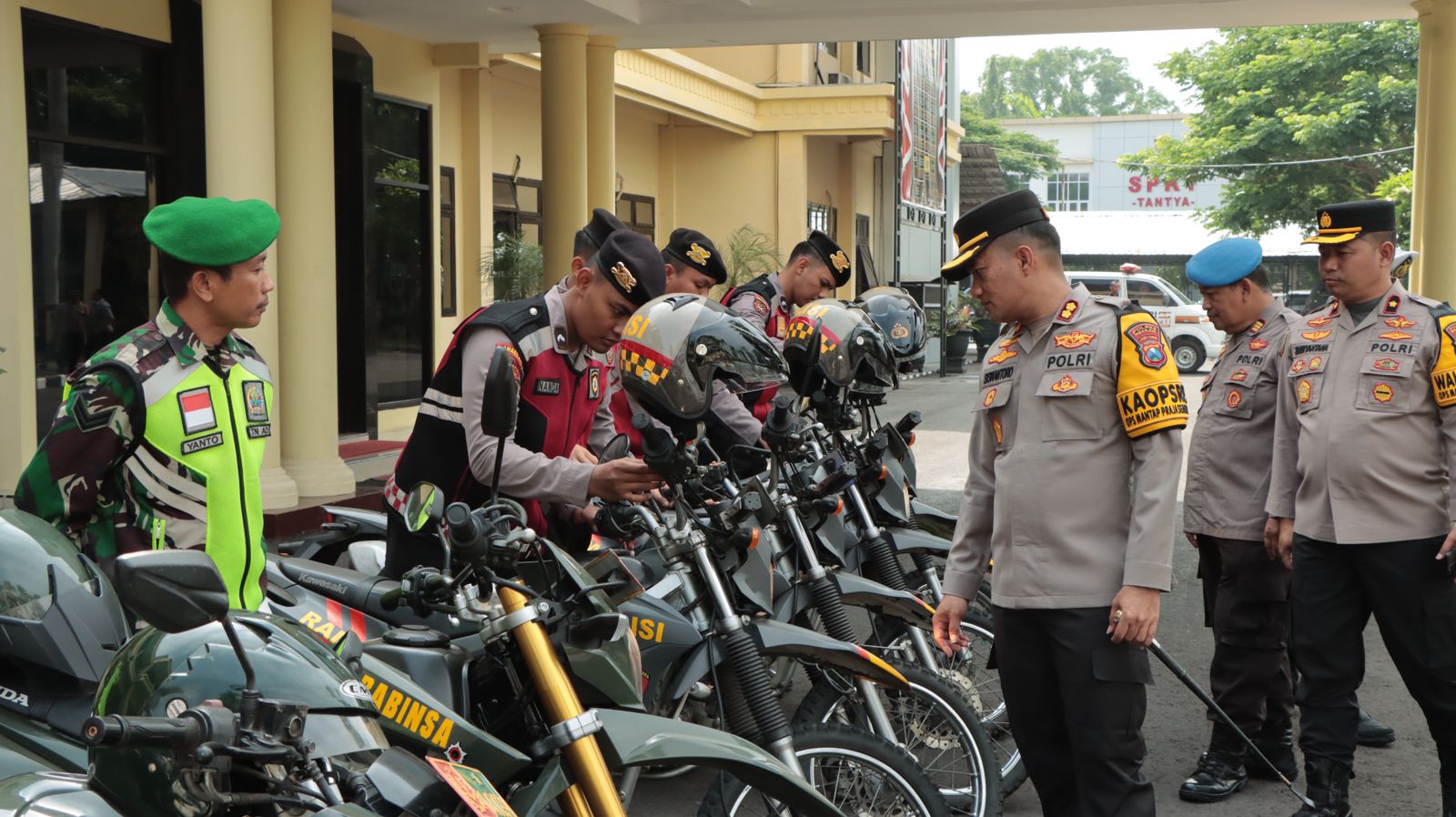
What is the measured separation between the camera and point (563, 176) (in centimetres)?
Result: 1278

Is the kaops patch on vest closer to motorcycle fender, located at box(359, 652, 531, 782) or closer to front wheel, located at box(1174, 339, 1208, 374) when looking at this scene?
motorcycle fender, located at box(359, 652, 531, 782)

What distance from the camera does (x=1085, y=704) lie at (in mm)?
3404

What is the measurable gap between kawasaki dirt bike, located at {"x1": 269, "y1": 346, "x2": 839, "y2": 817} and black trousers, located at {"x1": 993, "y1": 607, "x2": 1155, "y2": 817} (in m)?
0.89

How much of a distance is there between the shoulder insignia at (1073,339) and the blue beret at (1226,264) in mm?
1952

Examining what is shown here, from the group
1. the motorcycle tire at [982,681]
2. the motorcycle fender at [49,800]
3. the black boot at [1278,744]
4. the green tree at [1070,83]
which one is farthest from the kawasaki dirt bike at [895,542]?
the green tree at [1070,83]

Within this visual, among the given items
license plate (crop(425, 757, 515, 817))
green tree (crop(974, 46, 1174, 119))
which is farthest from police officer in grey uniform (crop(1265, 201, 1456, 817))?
green tree (crop(974, 46, 1174, 119))

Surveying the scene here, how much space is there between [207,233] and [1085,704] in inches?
89.8

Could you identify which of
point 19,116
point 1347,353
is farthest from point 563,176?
point 1347,353

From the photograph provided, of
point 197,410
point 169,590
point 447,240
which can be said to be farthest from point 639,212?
point 169,590

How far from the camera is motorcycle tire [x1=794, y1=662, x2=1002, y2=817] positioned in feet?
12.9

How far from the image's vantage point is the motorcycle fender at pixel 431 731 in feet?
8.39

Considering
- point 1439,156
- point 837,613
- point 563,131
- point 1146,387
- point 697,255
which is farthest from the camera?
point 563,131

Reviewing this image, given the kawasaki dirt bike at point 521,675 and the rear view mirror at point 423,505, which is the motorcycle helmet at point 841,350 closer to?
the kawasaki dirt bike at point 521,675

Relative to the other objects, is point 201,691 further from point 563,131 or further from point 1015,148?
point 1015,148
